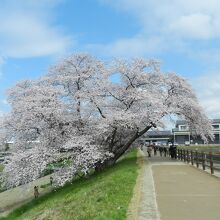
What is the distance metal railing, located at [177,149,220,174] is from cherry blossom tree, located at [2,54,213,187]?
3466 mm

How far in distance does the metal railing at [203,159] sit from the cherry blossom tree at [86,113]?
3466mm

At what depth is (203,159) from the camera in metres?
25.0

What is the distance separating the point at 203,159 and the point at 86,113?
1172cm

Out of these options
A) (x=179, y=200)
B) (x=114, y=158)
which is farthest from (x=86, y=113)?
(x=179, y=200)

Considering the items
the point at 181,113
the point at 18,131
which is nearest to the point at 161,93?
the point at 181,113

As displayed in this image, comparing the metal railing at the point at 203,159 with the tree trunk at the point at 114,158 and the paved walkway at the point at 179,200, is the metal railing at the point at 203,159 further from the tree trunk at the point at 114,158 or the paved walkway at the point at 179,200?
the tree trunk at the point at 114,158

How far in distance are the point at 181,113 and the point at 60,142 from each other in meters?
10.8

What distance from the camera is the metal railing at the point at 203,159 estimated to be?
2230 centimetres

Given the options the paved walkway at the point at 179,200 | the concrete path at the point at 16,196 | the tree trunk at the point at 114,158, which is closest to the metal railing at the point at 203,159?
the paved walkway at the point at 179,200

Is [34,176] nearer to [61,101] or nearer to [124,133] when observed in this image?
[61,101]

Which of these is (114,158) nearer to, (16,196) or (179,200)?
(16,196)

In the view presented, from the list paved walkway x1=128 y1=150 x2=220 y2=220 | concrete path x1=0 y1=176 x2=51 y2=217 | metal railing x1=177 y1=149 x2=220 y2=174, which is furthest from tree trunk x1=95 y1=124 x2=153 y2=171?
paved walkway x1=128 y1=150 x2=220 y2=220

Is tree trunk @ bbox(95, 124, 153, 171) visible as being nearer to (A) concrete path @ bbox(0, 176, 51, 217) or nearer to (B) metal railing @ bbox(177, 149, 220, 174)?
(B) metal railing @ bbox(177, 149, 220, 174)

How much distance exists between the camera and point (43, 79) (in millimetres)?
36062
